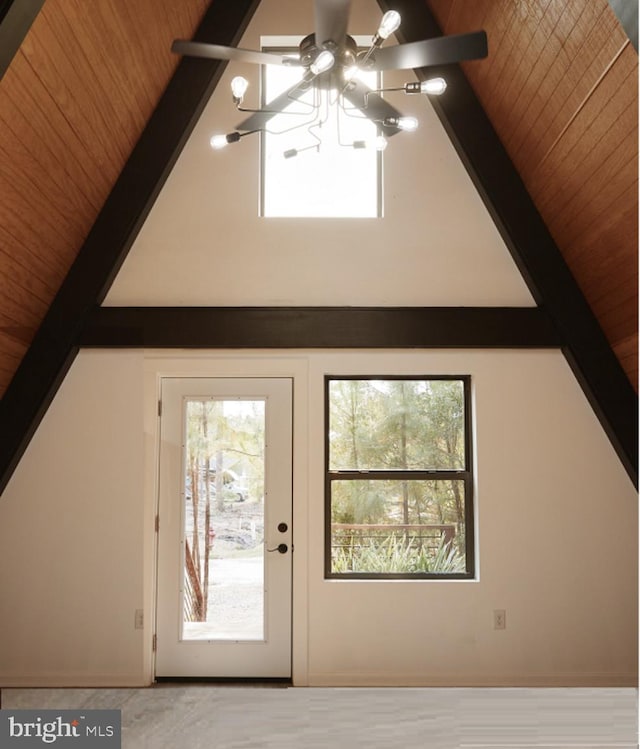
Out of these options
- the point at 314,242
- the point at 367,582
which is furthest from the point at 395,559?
the point at 314,242

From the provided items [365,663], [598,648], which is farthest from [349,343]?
[598,648]

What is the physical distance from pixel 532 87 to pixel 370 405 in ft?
6.96

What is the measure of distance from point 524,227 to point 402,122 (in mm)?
1642

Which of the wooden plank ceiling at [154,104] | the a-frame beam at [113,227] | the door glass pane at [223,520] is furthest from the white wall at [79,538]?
the wooden plank ceiling at [154,104]

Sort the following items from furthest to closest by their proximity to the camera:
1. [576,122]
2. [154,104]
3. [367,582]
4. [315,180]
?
[315,180] < [367,582] < [154,104] < [576,122]

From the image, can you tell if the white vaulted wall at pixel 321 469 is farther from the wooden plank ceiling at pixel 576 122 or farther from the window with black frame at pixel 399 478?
the wooden plank ceiling at pixel 576 122

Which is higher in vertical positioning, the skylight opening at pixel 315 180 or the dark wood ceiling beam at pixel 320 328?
the skylight opening at pixel 315 180

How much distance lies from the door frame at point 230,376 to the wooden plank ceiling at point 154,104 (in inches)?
34.1

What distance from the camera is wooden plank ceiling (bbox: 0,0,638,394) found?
3.07 meters

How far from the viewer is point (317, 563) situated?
172 inches

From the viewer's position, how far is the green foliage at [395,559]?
14.6 ft

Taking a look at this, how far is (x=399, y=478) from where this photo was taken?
4.49m

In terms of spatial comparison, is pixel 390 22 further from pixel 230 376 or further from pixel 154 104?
pixel 230 376

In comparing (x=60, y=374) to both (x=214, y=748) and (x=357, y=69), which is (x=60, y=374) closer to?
(x=357, y=69)
